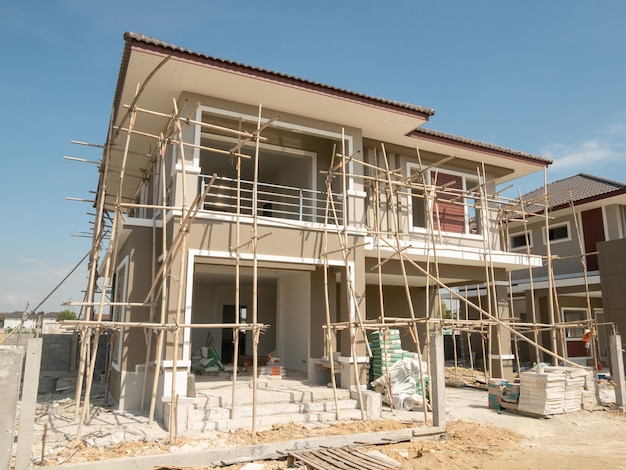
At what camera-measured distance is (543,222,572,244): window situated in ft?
60.0

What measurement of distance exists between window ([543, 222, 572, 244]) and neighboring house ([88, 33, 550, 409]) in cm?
499

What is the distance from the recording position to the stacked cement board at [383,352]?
10945 millimetres

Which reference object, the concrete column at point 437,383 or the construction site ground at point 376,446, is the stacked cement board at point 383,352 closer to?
the construction site ground at point 376,446

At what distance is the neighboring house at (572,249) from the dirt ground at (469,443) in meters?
7.58

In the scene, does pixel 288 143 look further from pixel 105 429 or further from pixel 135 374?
pixel 105 429

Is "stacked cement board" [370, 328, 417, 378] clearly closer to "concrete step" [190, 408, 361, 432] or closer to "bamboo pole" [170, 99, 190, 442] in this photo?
"concrete step" [190, 408, 361, 432]

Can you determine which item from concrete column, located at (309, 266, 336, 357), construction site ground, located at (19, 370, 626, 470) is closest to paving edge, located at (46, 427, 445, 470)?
construction site ground, located at (19, 370, 626, 470)

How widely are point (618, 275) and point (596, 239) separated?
10.0 feet

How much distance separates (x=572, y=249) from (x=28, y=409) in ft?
58.3

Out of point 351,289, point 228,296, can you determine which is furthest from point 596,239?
point 228,296

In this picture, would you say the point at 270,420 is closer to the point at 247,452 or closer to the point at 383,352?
the point at 247,452

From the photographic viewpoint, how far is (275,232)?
388 inches

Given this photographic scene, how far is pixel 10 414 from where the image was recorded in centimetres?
505

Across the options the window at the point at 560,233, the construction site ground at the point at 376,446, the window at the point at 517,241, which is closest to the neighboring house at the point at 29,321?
the construction site ground at the point at 376,446
